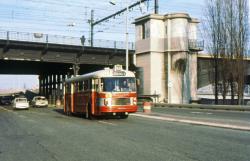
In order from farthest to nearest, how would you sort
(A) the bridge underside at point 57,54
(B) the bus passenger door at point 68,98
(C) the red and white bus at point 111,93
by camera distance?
(A) the bridge underside at point 57,54 < (B) the bus passenger door at point 68,98 < (C) the red and white bus at point 111,93

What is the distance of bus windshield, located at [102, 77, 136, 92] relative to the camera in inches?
984

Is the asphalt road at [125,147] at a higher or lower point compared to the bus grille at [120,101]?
lower

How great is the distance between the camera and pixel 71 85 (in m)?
31.8

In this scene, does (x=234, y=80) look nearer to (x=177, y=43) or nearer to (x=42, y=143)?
(x=177, y=43)

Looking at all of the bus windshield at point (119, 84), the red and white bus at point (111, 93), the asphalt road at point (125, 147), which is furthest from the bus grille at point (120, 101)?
the asphalt road at point (125, 147)

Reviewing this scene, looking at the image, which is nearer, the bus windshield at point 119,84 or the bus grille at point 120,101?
the bus grille at point 120,101

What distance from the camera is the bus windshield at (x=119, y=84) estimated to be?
2500cm

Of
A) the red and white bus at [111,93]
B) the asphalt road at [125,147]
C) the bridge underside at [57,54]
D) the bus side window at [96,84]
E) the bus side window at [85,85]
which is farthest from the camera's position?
the bridge underside at [57,54]

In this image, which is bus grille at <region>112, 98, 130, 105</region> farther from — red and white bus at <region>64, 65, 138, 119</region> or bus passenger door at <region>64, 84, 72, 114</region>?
bus passenger door at <region>64, 84, 72, 114</region>

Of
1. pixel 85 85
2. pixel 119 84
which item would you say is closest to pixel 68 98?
pixel 85 85

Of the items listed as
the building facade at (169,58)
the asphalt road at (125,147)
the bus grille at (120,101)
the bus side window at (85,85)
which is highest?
the building facade at (169,58)

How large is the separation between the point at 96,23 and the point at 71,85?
36917 millimetres

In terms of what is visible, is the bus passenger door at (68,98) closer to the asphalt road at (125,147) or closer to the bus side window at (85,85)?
the bus side window at (85,85)

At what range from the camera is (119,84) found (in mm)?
25297
